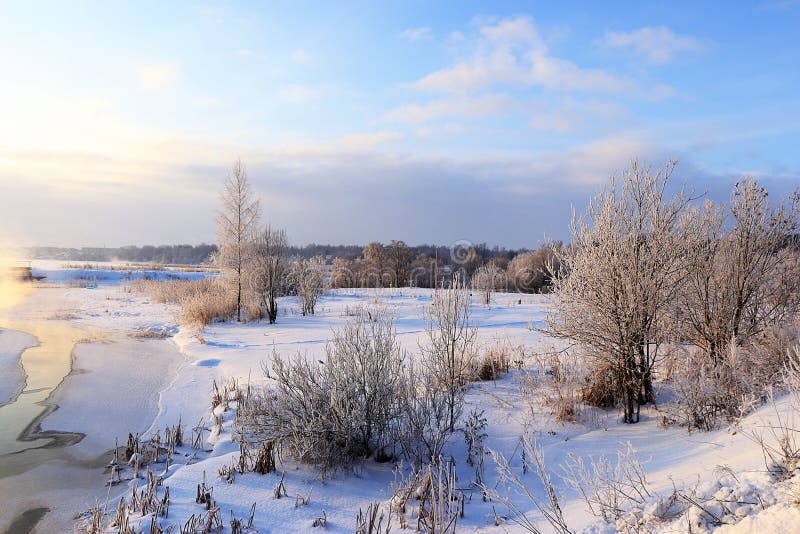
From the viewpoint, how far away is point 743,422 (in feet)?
14.2

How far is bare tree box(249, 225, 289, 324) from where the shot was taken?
16.6 meters

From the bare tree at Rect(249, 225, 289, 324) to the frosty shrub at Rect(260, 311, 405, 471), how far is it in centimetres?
1146

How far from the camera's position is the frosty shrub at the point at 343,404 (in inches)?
192

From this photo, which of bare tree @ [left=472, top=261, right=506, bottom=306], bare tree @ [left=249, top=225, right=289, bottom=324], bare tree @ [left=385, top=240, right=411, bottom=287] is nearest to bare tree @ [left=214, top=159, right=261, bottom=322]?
bare tree @ [left=249, top=225, right=289, bottom=324]

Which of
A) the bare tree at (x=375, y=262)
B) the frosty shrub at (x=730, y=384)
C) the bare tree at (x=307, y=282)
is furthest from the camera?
the bare tree at (x=375, y=262)

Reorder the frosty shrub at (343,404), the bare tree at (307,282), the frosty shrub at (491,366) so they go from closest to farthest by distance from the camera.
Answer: the frosty shrub at (343,404) → the frosty shrub at (491,366) → the bare tree at (307,282)

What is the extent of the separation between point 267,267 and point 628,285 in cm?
1399

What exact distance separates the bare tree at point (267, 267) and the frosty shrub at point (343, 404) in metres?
11.5

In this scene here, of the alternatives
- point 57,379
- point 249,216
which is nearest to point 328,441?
point 57,379

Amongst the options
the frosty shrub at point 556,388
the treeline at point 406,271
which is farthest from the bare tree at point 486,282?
the frosty shrub at point 556,388

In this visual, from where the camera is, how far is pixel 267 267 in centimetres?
1744

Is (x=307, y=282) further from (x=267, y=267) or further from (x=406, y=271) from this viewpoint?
(x=406, y=271)

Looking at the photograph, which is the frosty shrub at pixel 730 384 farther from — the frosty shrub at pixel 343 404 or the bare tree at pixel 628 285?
the frosty shrub at pixel 343 404

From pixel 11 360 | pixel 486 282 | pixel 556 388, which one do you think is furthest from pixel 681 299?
pixel 486 282
